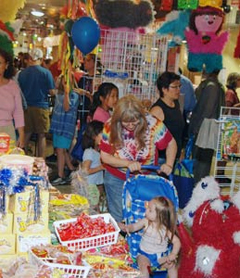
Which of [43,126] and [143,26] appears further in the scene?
[43,126]

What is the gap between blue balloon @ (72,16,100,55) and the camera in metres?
5.64

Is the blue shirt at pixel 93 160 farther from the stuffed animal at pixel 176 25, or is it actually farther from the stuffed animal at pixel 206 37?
the stuffed animal at pixel 176 25

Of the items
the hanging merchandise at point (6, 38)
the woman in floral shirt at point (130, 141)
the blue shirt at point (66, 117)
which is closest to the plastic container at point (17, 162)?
the woman in floral shirt at point (130, 141)

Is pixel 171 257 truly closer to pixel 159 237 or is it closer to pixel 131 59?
pixel 159 237

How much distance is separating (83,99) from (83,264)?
15.8 ft

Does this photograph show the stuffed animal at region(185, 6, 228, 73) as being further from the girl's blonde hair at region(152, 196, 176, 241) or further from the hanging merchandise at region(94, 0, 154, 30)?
the girl's blonde hair at region(152, 196, 176, 241)

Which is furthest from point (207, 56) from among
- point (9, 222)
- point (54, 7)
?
point (54, 7)

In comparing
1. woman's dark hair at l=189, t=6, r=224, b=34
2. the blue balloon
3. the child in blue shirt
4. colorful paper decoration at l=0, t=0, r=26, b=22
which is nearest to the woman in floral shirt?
the blue balloon

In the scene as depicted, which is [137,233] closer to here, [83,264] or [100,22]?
[83,264]

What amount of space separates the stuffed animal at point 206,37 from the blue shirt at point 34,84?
2154 mm

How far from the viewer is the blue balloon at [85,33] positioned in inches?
222

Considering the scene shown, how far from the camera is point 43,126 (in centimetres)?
719

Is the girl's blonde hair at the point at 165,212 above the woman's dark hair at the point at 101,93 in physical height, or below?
below

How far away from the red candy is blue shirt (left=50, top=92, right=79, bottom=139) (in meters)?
4.03
